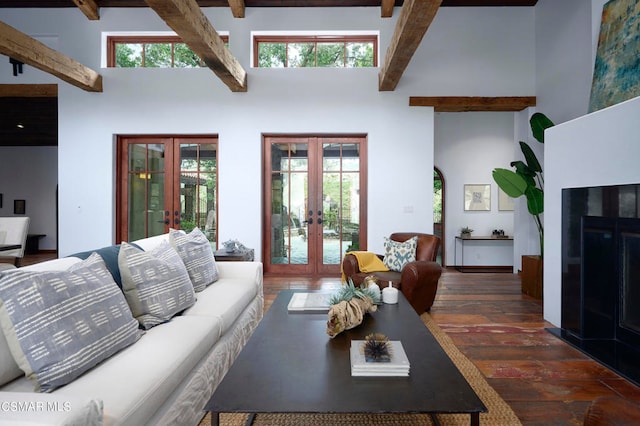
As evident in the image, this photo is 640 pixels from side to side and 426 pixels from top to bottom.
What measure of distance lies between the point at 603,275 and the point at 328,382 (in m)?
2.59

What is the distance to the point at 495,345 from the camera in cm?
266

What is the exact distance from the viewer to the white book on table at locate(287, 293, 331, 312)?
6.96 ft

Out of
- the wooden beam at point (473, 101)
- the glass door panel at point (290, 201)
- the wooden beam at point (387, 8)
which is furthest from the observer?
the glass door panel at point (290, 201)

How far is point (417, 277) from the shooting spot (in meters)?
3.13

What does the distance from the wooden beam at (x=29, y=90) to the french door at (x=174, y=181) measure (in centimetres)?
129

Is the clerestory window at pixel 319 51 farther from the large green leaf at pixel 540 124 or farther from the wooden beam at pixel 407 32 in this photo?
the large green leaf at pixel 540 124

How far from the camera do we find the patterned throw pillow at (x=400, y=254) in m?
3.65

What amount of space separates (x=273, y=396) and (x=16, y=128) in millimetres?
9102

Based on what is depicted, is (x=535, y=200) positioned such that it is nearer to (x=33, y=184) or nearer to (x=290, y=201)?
(x=290, y=201)

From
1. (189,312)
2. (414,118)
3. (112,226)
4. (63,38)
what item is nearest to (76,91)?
(63,38)

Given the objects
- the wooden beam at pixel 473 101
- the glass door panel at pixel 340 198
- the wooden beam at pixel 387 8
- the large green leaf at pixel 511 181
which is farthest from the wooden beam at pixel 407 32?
the large green leaf at pixel 511 181

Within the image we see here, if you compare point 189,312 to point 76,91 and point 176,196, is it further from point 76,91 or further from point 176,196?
point 76,91

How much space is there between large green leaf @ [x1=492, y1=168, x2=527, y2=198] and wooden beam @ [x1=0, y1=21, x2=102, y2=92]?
5.33 m

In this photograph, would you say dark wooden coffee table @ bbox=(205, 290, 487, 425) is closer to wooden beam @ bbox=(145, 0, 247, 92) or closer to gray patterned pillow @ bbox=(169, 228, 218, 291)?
gray patterned pillow @ bbox=(169, 228, 218, 291)
